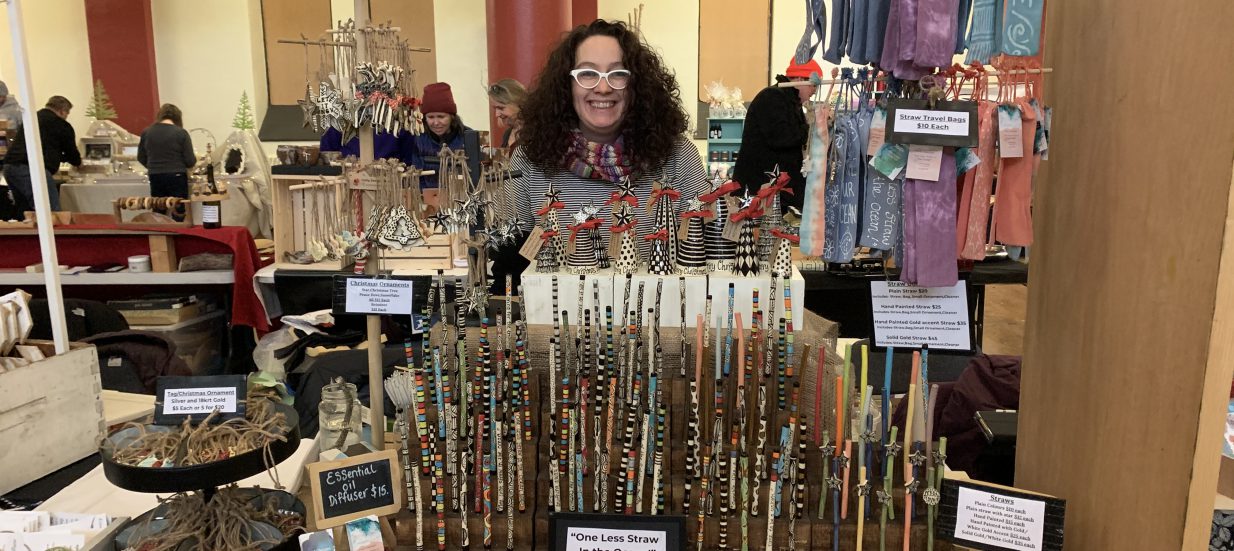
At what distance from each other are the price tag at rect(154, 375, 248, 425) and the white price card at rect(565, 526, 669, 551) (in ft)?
1.88

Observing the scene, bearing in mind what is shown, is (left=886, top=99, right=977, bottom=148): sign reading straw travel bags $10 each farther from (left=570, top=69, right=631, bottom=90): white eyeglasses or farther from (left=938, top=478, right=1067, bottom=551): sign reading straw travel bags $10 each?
(left=570, top=69, right=631, bottom=90): white eyeglasses

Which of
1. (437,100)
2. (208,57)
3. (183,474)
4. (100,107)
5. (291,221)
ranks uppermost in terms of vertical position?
(208,57)

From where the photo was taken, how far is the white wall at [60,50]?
736 centimetres

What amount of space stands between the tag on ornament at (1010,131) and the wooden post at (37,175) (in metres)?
1.85

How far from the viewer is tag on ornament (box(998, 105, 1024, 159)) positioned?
1264 mm

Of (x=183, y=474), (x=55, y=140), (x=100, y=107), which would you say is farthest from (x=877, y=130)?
(x=100, y=107)

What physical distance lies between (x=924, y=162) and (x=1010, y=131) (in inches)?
5.2

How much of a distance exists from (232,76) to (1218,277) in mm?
8197

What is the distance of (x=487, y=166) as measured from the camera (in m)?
1.71

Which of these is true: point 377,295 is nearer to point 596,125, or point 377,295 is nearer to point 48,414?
point 596,125

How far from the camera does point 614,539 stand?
116 cm

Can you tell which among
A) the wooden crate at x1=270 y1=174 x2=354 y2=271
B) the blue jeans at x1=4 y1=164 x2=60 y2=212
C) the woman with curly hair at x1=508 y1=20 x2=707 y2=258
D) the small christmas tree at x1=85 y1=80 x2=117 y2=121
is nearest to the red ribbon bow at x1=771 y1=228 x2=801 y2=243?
the woman with curly hair at x1=508 y1=20 x2=707 y2=258

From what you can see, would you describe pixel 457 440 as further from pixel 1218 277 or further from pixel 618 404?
pixel 1218 277

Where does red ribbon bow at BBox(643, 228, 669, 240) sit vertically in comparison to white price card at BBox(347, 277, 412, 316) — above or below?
above
